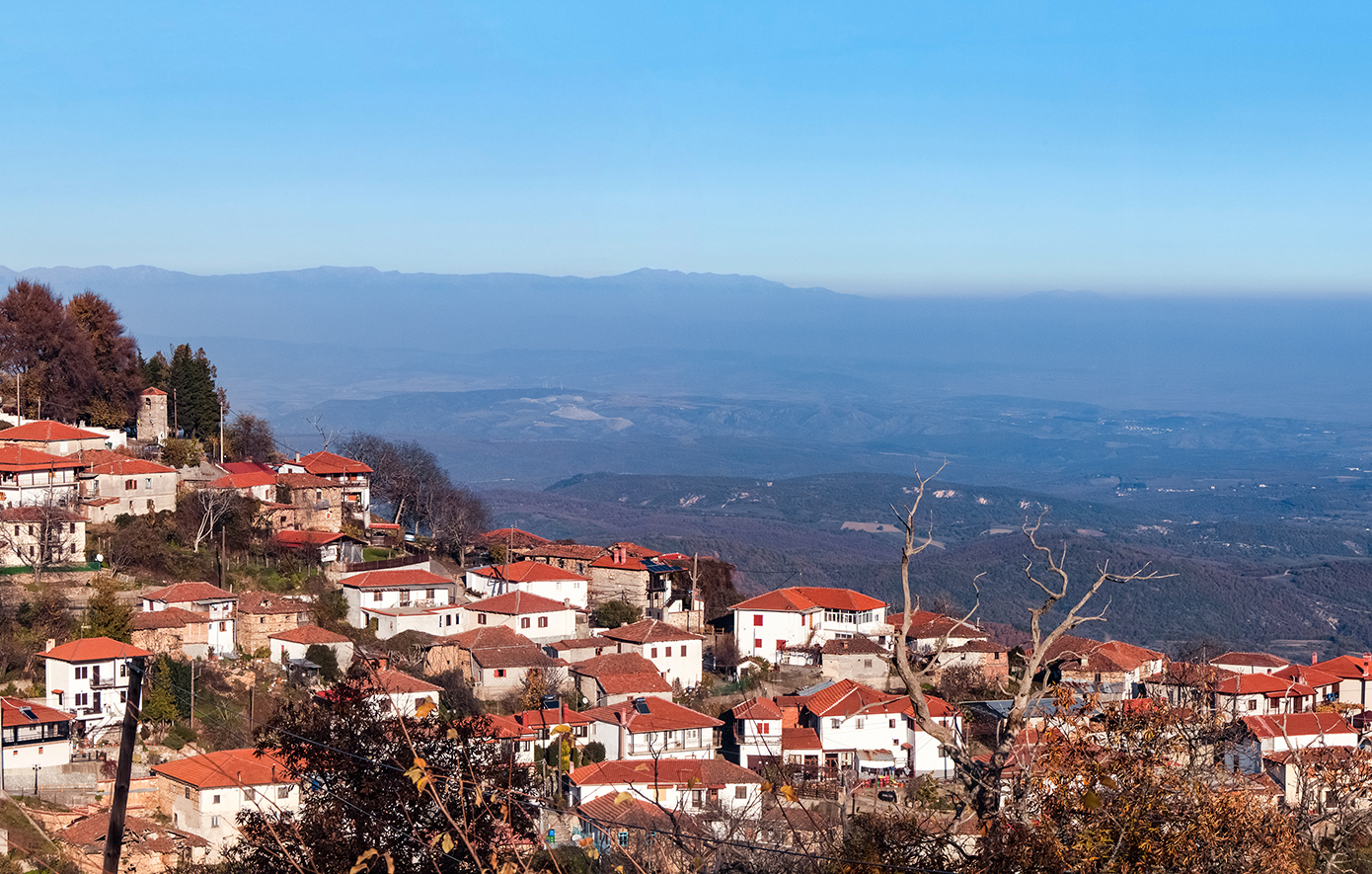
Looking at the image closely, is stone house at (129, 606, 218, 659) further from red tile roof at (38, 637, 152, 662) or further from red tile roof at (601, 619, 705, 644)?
red tile roof at (601, 619, 705, 644)

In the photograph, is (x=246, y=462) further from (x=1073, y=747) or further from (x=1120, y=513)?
(x=1120, y=513)

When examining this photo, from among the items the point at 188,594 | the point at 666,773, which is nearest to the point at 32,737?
the point at 188,594

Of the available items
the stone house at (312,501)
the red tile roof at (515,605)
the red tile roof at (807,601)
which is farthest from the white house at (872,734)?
the stone house at (312,501)

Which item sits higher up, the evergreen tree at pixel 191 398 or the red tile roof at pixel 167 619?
the evergreen tree at pixel 191 398

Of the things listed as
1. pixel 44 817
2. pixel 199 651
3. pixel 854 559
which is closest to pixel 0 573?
pixel 199 651

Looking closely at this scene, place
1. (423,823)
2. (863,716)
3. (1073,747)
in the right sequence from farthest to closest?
(863,716)
(423,823)
(1073,747)

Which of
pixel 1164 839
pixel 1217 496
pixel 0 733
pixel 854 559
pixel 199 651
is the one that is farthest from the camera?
pixel 1217 496

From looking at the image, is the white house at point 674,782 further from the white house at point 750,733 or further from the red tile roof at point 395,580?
the red tile roof at point 395,580

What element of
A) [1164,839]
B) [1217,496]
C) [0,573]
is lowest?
[1217,496]
